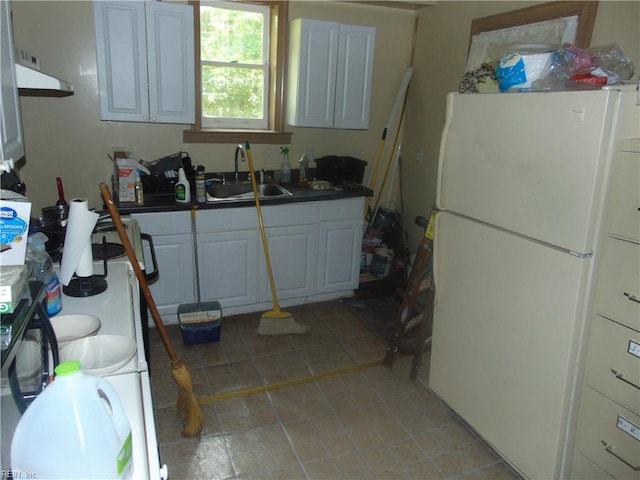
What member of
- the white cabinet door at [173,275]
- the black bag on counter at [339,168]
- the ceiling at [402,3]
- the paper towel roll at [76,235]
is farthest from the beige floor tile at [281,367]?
the ceiling at [402,3]

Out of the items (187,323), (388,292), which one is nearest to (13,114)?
(187,323)

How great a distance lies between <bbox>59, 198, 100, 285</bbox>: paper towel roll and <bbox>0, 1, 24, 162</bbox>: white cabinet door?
0.25m

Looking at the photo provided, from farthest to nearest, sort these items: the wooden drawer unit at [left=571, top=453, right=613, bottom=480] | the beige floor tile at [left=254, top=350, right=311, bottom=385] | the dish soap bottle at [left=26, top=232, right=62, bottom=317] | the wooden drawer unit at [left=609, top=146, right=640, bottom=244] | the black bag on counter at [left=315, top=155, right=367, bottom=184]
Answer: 1. the black bag on counter at [left=315, top=155, right=367, bottom=184]
2. the beige floor tile at [left=254, top=350, right=311, bottom=385]
3. the wooden drawer unit at [left=571, top=453, right=613, bottom=480]
4. the wooden drawer unit at [left=609, top=146, right=640, bottom=244]
5. the dish soap bottle at [left=26, top=232, right=62, bottom=317]

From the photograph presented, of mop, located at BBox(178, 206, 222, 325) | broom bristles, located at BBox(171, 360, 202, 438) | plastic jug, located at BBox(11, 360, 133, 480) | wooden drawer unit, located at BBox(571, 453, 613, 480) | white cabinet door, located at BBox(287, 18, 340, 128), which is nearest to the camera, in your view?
plastic jug, located at BBox(11, 360, 133, 480)

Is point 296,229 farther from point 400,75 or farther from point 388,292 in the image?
point 400,75

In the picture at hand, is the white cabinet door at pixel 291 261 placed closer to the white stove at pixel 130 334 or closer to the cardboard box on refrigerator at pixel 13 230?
the white stove at pixel 130 334

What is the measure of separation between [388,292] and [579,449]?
206cm

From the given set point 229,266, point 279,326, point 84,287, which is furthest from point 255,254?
point 84,287

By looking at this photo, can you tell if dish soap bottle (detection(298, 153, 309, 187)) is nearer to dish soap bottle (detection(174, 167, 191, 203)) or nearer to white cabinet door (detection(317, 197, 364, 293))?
white cabinet door (detection(317, 197, 364, 293))

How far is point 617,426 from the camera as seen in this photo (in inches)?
64.1

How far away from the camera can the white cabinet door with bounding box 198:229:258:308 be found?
3.08 m

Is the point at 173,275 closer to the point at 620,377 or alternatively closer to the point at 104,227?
the point at 104,227

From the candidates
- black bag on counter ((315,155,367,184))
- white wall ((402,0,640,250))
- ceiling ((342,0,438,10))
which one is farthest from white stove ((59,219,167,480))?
ceiling ((342,0,438,10))

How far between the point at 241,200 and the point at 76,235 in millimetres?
1533
